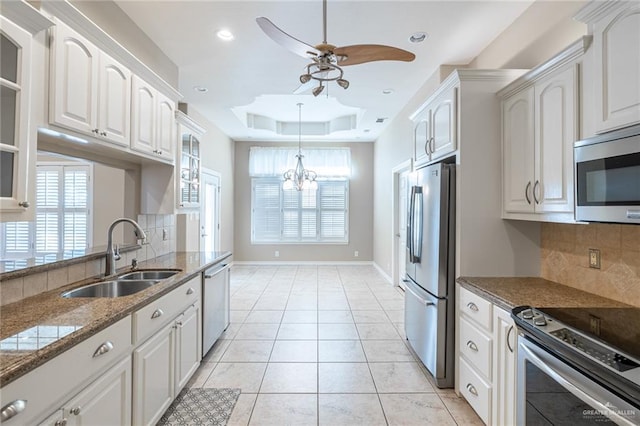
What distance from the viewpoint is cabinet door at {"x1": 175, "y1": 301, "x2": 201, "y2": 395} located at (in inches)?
90.2

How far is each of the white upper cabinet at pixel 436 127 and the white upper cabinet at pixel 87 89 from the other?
8.18ft

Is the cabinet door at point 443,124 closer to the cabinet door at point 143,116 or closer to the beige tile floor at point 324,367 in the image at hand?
the beige tile floor at point 324,367

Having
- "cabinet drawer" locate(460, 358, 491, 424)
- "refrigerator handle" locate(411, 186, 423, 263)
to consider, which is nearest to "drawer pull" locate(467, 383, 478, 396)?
"cabinet drawer" locate(460, 358, 491, 424)

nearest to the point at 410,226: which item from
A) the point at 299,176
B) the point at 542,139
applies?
the point at 542,139

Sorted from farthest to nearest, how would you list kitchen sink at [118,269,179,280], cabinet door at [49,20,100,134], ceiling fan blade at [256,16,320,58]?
kitchen sink at [118,269,179,280] < ceiling fan blade at [256,16,320,58] < cabinet door at [49,20,100,134]

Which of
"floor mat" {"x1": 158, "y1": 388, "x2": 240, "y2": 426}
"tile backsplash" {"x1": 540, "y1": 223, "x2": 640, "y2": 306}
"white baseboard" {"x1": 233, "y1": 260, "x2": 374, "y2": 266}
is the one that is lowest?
"floor mat" {"x1": 158, "y1": 388, "x2": 240, "y2": 426}

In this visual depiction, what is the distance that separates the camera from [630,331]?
4.55ft

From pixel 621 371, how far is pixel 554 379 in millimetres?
364

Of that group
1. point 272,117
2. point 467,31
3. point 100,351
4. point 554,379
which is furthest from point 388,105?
point 100,351

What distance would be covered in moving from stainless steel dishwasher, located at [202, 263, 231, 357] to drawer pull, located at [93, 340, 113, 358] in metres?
1.34

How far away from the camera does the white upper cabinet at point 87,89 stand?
175cm

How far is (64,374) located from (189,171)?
2.72m

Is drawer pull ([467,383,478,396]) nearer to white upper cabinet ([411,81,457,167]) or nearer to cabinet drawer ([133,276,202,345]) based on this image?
white upper cabinet ([411,81,457,167])

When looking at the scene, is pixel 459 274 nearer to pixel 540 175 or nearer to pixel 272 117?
pixel 540 175
